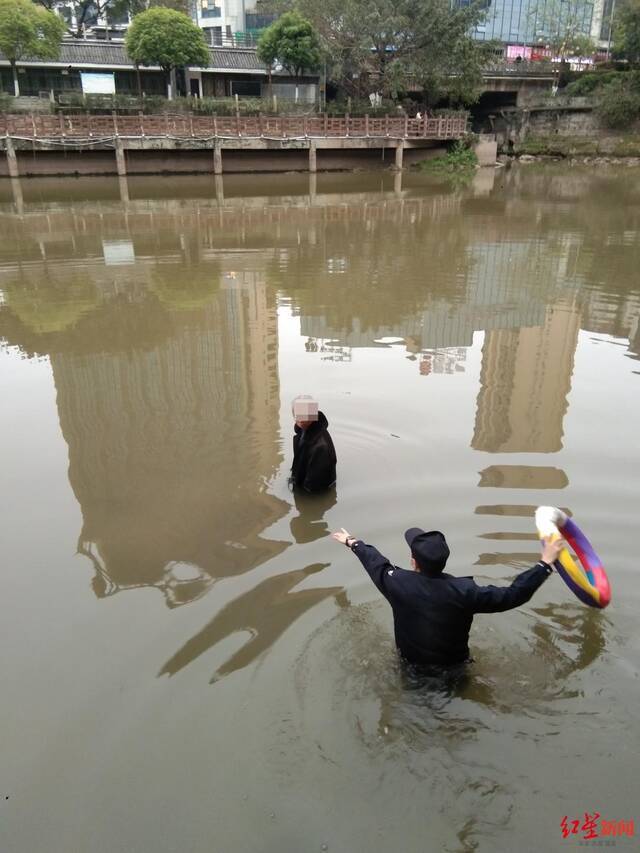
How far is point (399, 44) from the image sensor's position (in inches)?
1247

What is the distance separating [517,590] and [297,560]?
195 centimetres

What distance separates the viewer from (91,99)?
31.4m

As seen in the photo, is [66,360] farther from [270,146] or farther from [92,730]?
[270,146]

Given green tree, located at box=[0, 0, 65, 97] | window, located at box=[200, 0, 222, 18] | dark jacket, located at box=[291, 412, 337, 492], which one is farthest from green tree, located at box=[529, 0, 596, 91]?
dark jacket, located at box=[291, 412, 337, 492]

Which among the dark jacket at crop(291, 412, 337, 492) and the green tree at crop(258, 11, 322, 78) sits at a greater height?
the green tree at crop(258, 11, 322, 78)

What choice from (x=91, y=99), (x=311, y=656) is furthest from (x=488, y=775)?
(x=91, y=99)

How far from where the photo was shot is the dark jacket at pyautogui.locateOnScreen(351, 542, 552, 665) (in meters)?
2.98

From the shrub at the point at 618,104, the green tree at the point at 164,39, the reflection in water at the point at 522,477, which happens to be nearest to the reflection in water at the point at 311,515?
the reflection in water at the point at 522,477

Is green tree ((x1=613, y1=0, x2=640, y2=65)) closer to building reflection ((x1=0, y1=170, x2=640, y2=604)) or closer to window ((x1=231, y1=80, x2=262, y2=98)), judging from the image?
window ((x1=231, y1=80, x2=262, y2=98))

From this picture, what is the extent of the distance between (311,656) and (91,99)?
34.2m

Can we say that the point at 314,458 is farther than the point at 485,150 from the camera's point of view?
No

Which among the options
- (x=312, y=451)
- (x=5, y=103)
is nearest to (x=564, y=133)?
(x=5, y=103)

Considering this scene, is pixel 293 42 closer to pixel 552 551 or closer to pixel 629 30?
pixel 629 30

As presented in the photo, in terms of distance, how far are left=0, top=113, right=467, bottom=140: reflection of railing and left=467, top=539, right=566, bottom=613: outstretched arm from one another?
28668mm
